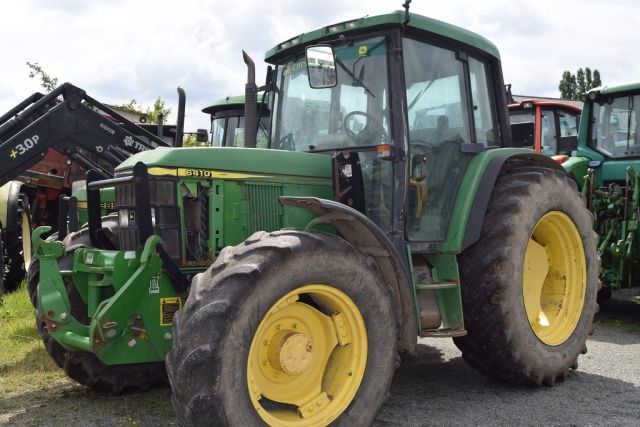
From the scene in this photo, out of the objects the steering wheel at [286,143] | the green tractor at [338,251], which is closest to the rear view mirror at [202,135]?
A: the green tractor at [338,251]

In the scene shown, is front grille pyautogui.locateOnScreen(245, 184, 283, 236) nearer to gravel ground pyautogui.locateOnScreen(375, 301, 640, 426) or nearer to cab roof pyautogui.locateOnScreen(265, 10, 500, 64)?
cab roof pyautogui.locateOnScreen(265, 10, 500, 64)

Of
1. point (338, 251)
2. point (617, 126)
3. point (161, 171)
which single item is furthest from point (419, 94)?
point (617, 126)

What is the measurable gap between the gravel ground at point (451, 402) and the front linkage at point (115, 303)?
0.51m

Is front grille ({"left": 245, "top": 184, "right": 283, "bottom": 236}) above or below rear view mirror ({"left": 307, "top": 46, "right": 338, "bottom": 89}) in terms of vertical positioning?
below

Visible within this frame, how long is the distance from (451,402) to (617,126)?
507 centimetres

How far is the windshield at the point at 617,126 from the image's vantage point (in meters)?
8.05

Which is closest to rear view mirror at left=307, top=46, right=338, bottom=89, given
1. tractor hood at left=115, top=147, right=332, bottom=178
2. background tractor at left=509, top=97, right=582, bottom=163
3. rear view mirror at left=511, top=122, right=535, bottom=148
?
tractor hood at left=115, top=147, right=332, bottom=178

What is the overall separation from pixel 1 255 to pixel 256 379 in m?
6.00

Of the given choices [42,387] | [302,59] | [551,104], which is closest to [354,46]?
[302,59]

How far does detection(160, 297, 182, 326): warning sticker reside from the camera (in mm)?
4043

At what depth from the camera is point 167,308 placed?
4.05m

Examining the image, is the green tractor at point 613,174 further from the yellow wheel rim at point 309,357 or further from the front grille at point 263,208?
the yellow wheel rim at point 309,357

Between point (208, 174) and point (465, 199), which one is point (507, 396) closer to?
point (465, 199)

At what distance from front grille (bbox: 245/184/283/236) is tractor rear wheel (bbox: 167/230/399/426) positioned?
67cm
